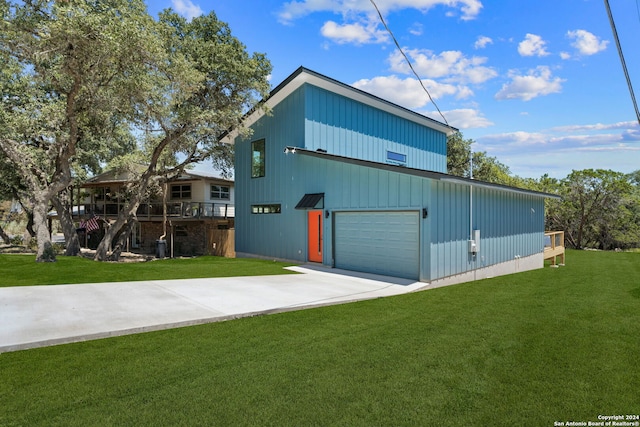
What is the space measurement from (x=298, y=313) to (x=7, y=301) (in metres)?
5.11

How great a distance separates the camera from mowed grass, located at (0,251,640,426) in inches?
116

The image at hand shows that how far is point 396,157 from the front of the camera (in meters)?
17.5

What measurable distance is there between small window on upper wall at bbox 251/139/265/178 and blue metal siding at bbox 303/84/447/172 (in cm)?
288

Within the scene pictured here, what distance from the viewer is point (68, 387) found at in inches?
134

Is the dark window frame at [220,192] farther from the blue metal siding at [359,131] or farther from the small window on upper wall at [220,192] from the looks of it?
the blue metal siding at [359,131]

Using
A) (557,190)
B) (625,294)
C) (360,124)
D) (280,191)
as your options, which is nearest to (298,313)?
(625,294)

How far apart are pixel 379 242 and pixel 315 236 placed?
292 cm

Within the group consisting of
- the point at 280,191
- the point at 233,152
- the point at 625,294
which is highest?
the point at 233,152

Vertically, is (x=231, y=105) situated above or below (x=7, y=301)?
above

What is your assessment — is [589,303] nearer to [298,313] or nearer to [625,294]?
[625,294]

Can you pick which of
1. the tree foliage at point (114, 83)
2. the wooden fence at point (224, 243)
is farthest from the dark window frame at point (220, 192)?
the wooden fence at point (224, 243)

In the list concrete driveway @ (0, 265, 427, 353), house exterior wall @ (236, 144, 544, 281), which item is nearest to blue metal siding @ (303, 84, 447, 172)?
house exterior wall @ (236, 144, 544, 281)

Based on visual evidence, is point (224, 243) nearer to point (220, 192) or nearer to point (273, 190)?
point (273, 190)

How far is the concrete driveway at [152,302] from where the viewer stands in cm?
501
